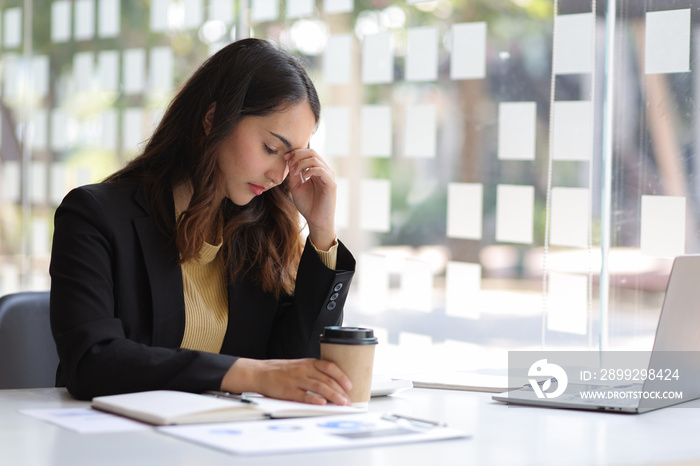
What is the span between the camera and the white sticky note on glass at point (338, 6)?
2.79m

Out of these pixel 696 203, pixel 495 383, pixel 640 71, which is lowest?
pixel 495 383

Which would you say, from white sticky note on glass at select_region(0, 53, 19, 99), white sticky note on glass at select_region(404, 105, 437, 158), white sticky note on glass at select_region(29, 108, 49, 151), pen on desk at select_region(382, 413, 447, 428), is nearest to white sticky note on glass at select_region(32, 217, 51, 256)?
white sticky note on glass at select_region(29, 108, 49, 151)

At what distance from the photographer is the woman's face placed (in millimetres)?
1880

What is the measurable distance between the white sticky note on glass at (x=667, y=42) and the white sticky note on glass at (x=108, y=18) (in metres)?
2.41

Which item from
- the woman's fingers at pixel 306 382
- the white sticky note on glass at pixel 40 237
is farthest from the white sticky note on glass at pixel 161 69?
the woman's fingers at pixel 306 382

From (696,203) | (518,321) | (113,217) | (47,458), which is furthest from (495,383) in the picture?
(47,458)

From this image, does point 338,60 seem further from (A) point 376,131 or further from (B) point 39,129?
(B) point 39,129

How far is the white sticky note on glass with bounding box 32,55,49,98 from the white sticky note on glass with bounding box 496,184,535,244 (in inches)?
98.4

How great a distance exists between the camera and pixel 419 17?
2619 millimetres

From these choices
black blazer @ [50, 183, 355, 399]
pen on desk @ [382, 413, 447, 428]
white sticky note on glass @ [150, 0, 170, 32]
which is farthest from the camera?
white sticky note on glass @ [150, 0, 170, 32]

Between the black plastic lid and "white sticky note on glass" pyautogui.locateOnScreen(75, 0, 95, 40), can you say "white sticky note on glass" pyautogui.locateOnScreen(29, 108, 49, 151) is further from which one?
the black plastic lid

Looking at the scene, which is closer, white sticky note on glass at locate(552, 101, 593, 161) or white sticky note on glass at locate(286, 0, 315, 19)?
white sticky note on glass at locate(552, 101, 593, 161)

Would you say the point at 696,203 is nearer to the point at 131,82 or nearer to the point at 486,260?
the point at 486,260

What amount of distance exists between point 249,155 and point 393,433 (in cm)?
88
